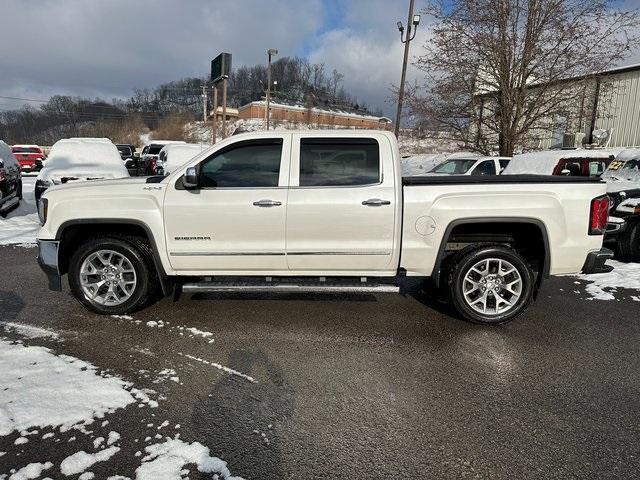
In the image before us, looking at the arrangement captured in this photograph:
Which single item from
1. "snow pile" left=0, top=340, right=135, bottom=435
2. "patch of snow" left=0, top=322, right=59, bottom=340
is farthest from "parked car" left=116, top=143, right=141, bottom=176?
"snow pile" left=0, top=340, right=135, bottom=435

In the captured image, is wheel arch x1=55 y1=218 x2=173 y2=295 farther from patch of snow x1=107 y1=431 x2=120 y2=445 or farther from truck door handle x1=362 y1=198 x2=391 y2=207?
truck door handle x1=362 y1=198 x2=391 y2=207

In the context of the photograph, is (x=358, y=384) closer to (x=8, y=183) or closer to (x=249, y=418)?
(x=249, y=418)

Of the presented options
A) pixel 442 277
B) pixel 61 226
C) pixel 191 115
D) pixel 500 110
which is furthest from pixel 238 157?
pixel 191 115

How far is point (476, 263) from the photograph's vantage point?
4398 mm

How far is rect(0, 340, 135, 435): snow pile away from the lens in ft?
8.89

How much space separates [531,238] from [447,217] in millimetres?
1066

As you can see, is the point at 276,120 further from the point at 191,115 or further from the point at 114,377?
the point at 114,377

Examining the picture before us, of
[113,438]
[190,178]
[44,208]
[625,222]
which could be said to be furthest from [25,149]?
[625,222]

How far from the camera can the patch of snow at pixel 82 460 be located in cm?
229

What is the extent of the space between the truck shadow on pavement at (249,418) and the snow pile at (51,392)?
62cm

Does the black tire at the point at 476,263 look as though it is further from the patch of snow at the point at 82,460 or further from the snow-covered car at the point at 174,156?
the snow-covered car at the point at 174,156

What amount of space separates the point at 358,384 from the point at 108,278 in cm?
286

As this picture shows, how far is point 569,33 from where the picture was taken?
16.0 meters

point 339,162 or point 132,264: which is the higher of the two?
point 339,162
